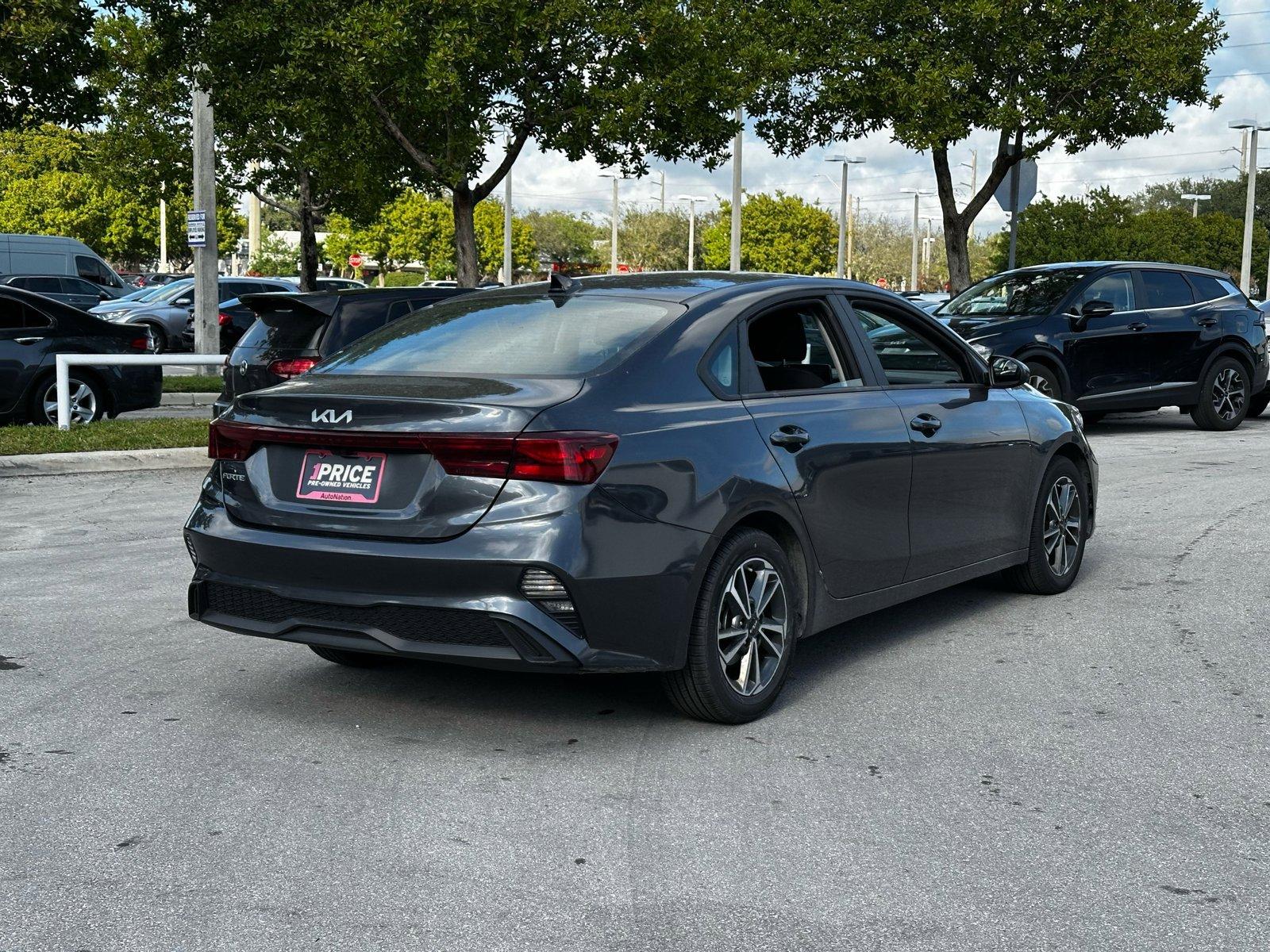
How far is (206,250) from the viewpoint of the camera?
22484 mm

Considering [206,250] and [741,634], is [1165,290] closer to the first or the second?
[741,634]

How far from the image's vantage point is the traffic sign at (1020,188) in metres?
24.3

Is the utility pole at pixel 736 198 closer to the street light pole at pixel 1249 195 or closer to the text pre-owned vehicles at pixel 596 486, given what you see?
the street light pole at pixel 1249 195

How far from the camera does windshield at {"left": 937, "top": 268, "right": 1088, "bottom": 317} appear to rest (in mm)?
16250

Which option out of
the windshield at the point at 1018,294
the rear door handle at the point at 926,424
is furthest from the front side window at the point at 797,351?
the windshield at the point at 1018,294

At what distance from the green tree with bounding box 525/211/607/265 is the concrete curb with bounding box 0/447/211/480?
11419 centimetres

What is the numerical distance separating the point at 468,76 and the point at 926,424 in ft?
53.9

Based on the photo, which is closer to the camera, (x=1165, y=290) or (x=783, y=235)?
(x=1165, y=290)

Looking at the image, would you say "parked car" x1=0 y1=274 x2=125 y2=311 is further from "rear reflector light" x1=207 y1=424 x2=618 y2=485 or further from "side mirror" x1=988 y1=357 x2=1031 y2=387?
"rear reflector light" x1=207 y1=424 x2=618 y2=485

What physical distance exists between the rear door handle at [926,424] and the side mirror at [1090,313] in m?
10.0

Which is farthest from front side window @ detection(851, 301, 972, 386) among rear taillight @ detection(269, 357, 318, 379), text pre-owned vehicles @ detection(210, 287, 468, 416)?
rear taillight @ detection(269, 357, 318, 379)

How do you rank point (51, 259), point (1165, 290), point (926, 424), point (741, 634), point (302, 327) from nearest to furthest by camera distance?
point (741, 634) → point (926, 424) → point (302, 327) → point (1165, 290) → point (51, 259)

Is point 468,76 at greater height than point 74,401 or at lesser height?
greater

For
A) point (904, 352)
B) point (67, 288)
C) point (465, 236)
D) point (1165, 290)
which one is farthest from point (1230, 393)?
point (67, 288)
